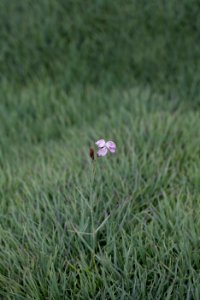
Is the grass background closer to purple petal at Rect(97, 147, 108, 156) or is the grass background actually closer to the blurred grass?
the blurred grass

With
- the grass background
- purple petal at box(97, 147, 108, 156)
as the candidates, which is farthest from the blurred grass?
purple petal at box(97, 147, 108, 156)

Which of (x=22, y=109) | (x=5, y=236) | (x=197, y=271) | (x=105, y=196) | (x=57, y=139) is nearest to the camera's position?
(x=197, y=271)

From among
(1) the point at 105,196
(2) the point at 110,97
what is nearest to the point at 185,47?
(2) the point at 110,97

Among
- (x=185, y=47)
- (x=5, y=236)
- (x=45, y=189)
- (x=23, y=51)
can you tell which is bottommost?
(x=5, y=236)

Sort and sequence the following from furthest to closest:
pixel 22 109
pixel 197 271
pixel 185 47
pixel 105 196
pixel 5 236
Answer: pixel 185 47, pixel 22 109, pixel 105 196, pixel 5 236, pixel 197 271

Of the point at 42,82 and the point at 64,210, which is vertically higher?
the point at 42,82

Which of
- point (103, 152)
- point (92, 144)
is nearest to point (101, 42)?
point (92, 144)

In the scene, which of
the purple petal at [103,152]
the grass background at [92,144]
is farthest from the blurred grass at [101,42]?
the purple petal at [103,152]

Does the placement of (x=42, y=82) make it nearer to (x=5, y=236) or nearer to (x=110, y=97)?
(x=110, y=97)
